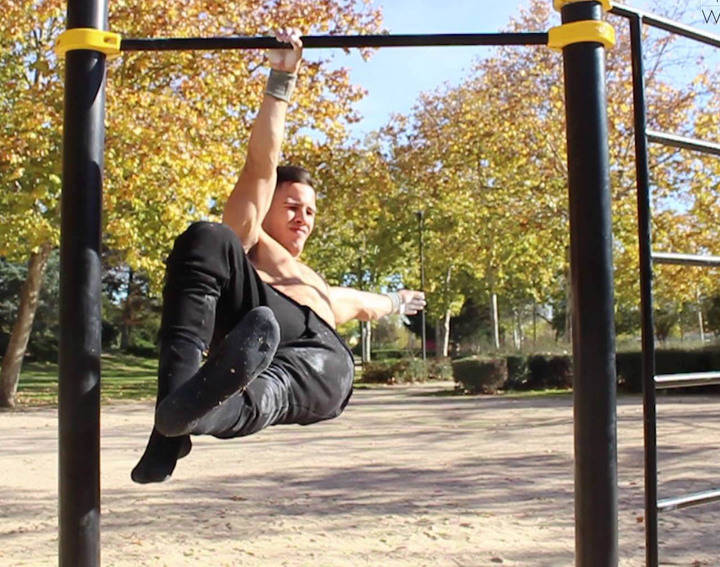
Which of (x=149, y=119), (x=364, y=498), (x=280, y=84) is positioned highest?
(x=149, y=119)

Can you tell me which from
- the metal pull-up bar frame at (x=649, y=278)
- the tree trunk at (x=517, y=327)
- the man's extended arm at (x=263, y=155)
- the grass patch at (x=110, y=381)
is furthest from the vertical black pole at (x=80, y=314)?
the tree trunk at (x=517, y=327)

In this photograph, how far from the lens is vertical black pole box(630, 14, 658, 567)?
2.21 metres

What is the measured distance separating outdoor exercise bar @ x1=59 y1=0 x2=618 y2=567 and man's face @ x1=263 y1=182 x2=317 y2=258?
700mm

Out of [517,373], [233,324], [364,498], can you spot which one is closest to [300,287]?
[233,324]

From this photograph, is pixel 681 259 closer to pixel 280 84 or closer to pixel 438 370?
pixel 280 84

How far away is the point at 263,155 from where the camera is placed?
8.10 ft

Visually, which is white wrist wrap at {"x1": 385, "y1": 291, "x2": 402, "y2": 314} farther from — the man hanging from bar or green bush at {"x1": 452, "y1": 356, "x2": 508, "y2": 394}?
green bush at {"x1": 452, "y1": 356, "x2": 508, "y2": 394}

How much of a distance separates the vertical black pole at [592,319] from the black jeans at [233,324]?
0.75m

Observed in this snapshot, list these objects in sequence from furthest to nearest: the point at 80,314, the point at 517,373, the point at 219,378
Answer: the point at 517,373 < the point at 80,314 < the point at 219,378

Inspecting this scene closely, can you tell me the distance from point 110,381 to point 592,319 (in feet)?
77.0

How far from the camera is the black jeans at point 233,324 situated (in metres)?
2.10

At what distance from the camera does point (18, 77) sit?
13594 mm

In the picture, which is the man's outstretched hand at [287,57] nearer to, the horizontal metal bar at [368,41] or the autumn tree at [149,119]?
the horizontal metal bar at [368,41]

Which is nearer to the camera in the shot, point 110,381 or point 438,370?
point 438,370
